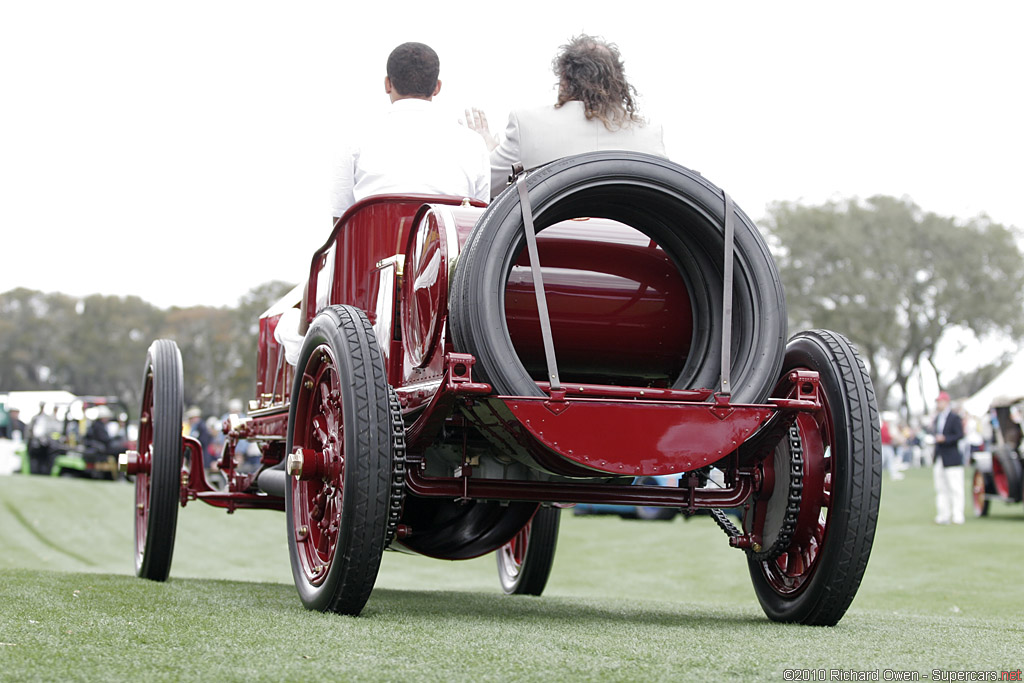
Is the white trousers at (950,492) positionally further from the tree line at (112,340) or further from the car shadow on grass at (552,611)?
the tree line at (112,340)

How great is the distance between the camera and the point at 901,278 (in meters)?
53.2

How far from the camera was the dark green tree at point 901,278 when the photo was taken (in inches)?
2067

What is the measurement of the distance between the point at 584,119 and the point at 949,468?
1459 cm

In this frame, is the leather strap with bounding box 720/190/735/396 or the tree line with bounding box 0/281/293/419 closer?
the leather strap with bounding box 720/190/735/396

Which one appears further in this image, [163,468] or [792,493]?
[163,468]

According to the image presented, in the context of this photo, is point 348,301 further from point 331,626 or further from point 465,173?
point 331,626

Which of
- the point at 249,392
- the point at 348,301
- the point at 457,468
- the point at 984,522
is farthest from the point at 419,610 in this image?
the point at 249,392

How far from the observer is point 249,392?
7181 centimetres

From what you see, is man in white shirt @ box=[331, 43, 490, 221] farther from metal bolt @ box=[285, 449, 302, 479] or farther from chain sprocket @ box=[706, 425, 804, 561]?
chain sprocket @ box=[706, 425, 804, 561]

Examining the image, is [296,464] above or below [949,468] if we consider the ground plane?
below

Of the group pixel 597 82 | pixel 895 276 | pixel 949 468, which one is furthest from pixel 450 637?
pixel 895 276

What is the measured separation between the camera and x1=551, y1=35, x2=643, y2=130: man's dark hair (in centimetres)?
464

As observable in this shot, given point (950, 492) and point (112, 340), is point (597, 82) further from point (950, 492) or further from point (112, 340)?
point (112, 340)

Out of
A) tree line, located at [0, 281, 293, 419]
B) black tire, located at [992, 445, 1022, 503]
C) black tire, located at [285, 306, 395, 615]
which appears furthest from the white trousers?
tree line, located at [0, 281, 293, 419]
